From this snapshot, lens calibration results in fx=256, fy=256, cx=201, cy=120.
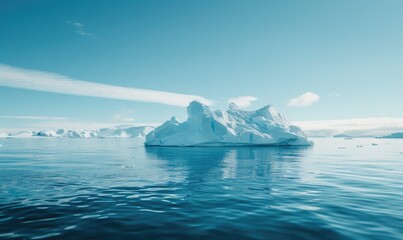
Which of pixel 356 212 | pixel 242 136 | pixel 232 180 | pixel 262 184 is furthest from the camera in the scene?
pixel 242 136

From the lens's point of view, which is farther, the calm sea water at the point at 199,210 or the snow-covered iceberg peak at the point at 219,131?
the snow-covered iceberg peak at the point at 219,131

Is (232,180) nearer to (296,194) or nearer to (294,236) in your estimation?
(296,194)

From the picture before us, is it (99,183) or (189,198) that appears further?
(99,183)

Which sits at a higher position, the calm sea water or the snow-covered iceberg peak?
the snow-covered iceberg peak

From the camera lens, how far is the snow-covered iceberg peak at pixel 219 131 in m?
65.6

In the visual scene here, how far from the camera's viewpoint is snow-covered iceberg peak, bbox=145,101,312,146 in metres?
65.6

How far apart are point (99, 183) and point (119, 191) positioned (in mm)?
3415

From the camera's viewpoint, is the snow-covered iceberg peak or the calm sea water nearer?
the calm sea water

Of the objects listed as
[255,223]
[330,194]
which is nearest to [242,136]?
[330,194]

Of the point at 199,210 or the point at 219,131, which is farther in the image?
the point at 219,131

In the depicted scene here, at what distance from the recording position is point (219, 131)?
6612 cm

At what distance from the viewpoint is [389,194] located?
14.5 meters

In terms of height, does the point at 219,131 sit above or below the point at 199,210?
above

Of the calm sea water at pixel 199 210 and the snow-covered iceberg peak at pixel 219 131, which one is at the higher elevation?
the snow-covered iceberg peak at pixel 219 131
